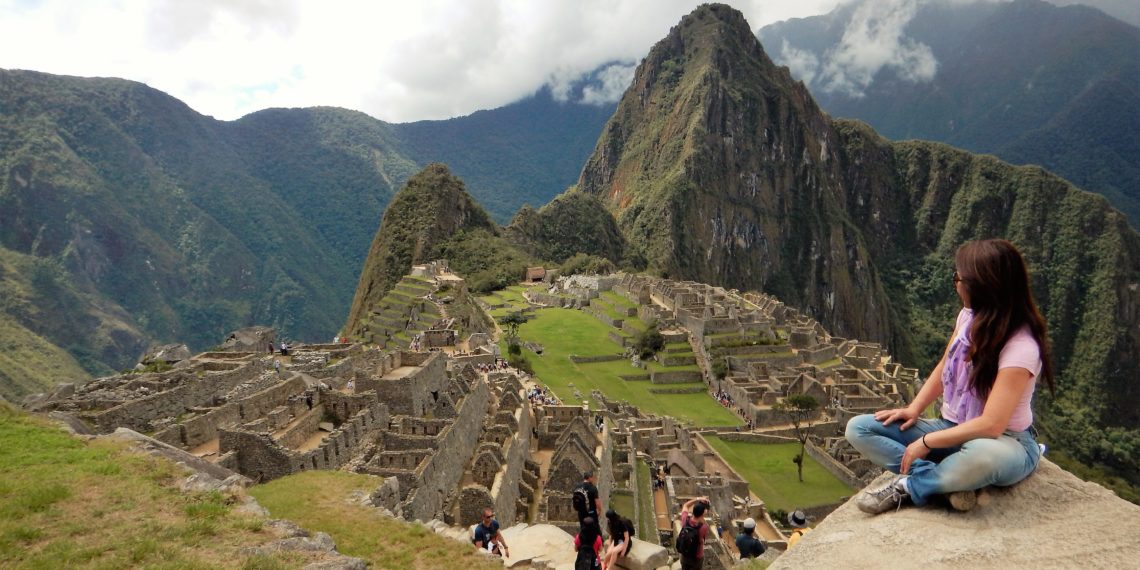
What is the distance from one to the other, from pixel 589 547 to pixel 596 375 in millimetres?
35439

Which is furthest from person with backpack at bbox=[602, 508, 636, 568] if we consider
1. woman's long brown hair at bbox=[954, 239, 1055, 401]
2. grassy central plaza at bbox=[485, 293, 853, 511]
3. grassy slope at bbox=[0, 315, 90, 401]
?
grassy slope at bbox=[0, 315, 90, 401]

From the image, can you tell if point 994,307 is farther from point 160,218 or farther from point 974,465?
point 160,218

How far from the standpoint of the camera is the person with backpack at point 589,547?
8.09m

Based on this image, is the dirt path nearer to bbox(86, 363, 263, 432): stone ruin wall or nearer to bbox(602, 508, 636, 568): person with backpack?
bbox(602, 508, 636, 568): person with backpack

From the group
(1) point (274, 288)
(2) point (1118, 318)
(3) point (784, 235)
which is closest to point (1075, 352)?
(2) point (1118, 318)

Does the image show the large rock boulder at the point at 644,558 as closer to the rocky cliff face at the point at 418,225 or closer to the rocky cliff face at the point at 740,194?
the rocky cliff face at the point at 418,225

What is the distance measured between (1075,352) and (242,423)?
615 ft

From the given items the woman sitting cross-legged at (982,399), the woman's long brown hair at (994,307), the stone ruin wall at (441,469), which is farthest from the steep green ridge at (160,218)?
the woman's long brown hair at (994,307)

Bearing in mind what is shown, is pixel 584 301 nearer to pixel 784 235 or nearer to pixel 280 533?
pixel 280 533

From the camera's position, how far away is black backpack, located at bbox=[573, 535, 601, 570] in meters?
8.05

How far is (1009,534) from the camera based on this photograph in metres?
3.66

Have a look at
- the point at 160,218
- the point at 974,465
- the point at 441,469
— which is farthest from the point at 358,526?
the point at 160,218

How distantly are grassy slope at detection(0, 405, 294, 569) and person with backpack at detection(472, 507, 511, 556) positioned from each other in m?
3.16

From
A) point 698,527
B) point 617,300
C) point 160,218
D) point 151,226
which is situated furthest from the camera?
point 160,218
